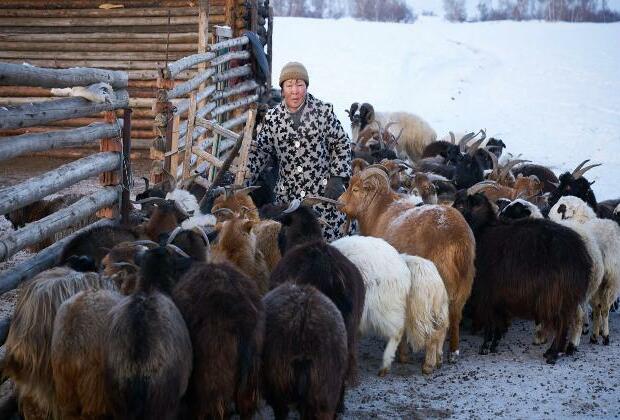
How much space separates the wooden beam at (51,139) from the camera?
541 centimetres

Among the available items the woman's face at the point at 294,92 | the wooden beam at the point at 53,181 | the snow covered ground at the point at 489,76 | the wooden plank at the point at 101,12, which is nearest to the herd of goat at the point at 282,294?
the wooden beam at the point at 53,181

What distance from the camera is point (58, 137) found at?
6281 millimetres

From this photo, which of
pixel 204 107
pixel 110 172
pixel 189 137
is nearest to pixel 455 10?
pixel 204 107

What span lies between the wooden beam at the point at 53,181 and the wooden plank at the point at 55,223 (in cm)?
20

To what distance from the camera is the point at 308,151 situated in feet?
24.8

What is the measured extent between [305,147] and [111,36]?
9.84 m

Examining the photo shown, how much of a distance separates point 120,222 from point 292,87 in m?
2.00

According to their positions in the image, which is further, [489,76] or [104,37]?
Result: [489,76]

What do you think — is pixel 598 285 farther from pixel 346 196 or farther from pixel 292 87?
pixel 292 87

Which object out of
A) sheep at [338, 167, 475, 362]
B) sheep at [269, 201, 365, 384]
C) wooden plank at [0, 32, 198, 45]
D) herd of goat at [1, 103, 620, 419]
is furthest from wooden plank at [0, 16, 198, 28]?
sheep at [269, 201, 365, 384]

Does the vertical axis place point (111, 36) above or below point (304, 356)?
above

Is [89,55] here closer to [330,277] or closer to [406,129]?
[406,129]

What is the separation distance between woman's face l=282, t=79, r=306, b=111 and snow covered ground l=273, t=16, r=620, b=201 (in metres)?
8.82

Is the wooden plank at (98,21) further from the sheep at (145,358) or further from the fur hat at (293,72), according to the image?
the sheep at (145,358)
